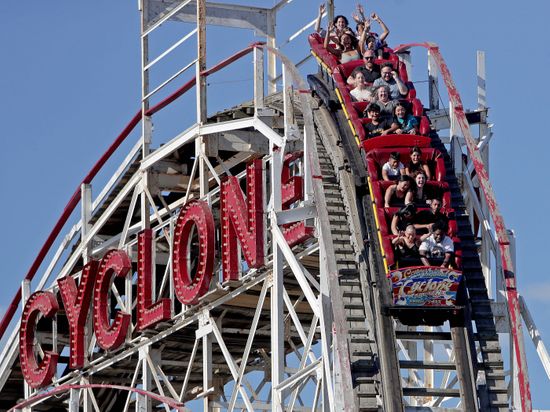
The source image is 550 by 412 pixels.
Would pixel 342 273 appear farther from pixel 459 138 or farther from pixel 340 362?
pixel 459 138

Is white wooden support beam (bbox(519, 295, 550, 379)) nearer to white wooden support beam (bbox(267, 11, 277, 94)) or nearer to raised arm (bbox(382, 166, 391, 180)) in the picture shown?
raised arm (bbox(382, 166, 391, 180))

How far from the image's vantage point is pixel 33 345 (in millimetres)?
32781

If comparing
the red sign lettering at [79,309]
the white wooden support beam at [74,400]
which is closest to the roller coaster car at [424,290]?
the red sign lettering at [79,309]

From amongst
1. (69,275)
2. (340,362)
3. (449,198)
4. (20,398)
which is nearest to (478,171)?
(449,198)

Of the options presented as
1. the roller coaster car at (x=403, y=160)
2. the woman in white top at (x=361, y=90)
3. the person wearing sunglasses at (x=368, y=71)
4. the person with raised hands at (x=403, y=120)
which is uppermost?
the person wearing sunglasses at (x=368, y=71)

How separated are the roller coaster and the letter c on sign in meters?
0.04

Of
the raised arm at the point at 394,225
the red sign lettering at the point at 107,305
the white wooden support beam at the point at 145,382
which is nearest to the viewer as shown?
the raised arm at the point at 394,225

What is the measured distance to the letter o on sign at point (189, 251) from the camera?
26.6 meters

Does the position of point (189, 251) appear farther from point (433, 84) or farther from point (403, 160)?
point (403, 160)

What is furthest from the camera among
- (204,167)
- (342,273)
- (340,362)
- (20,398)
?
(20,398)

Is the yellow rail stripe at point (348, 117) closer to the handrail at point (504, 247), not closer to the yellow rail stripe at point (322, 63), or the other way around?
the yellow rail stripe at point (322, 63)

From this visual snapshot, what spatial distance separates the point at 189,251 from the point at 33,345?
6.22m

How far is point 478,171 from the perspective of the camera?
74.7 ft

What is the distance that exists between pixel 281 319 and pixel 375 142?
107 inches
